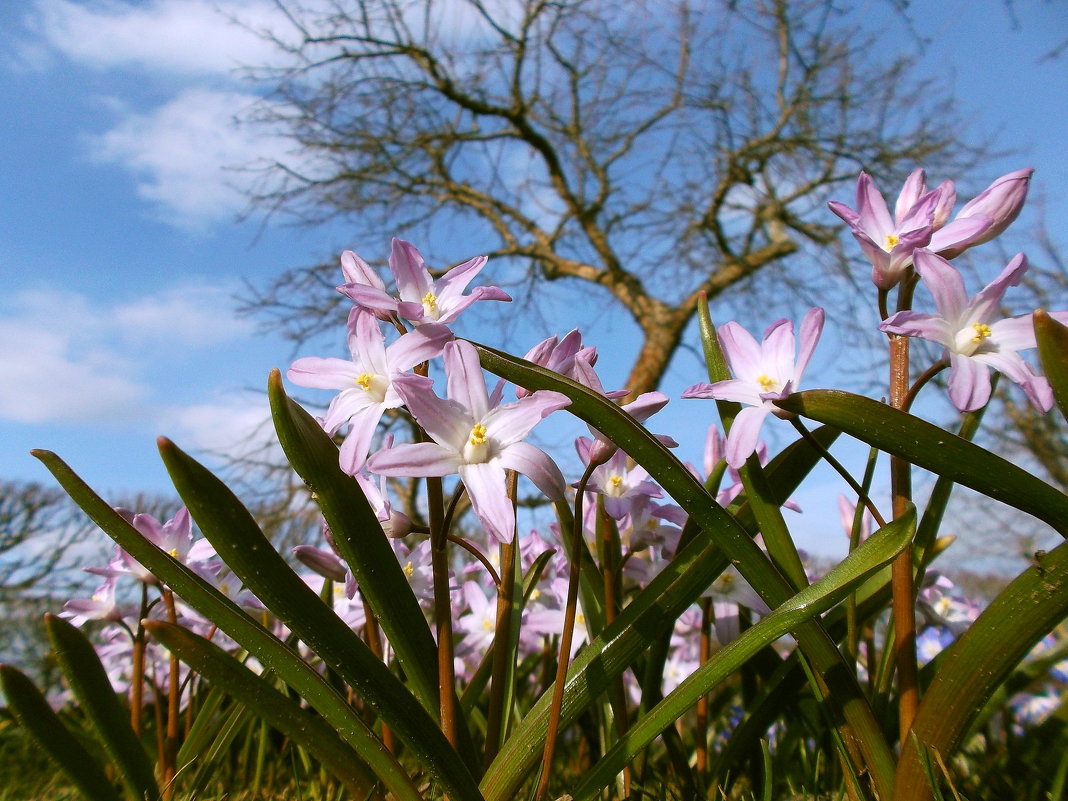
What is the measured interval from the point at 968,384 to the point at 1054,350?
0.35 ft

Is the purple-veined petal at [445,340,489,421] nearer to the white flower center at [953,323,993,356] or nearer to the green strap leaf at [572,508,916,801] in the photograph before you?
the green strap leaf at [572,508,916,801]

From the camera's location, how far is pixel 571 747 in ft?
5.65

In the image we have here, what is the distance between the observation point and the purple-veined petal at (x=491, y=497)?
0.74m

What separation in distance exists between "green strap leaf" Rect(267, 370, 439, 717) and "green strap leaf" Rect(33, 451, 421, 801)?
9cm

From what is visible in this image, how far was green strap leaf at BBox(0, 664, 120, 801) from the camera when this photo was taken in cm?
89

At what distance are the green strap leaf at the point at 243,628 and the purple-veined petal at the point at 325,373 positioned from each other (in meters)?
0.24

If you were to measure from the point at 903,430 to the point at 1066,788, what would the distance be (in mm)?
905

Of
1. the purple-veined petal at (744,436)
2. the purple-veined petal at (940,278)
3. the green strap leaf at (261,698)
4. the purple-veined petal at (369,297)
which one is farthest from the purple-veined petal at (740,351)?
the green strap leaf at (261,698)

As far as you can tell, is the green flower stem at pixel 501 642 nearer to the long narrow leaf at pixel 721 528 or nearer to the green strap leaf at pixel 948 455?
the long narrow leaf at pixel 721 528

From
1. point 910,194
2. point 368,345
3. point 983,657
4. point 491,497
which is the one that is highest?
point 910,194

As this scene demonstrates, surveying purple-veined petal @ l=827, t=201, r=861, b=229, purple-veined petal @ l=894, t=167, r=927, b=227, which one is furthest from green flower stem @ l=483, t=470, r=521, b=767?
purple-veined petal @ l=894, t=167, r=927, b=227

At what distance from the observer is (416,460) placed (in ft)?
2.54

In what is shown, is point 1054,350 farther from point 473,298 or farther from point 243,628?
point 243,628

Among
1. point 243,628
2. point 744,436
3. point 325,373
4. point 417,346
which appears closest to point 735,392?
point 744,436
